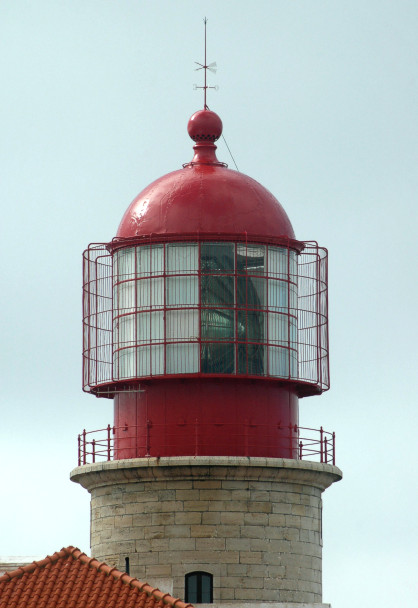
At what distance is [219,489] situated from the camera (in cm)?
3794

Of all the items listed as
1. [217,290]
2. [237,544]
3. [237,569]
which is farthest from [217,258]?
[237,569]

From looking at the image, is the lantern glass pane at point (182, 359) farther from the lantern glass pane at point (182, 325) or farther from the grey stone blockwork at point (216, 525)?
the grey stone blockwork at point (216, 525)

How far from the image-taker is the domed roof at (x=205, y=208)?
3869 cm

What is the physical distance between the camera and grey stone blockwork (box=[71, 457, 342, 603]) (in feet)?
124

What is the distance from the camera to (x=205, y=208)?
38.8 meters

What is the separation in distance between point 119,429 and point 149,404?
0.94 m

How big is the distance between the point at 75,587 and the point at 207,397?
4687mm

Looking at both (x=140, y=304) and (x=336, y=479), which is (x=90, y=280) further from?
(x=336, y=479)

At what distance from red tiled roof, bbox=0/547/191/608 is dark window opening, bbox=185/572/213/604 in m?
2.16

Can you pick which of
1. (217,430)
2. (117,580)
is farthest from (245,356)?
(117,580)

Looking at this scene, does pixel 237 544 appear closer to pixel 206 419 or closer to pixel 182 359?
pixel 206 419

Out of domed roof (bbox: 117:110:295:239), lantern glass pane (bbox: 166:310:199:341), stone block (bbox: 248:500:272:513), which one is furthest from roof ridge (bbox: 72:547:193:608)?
domed roof (bbox: 117:110:295:239)

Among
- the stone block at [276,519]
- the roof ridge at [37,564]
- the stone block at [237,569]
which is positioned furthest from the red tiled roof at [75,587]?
the stone block at [276,519]

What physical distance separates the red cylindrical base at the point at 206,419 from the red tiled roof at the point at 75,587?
3.12 m
